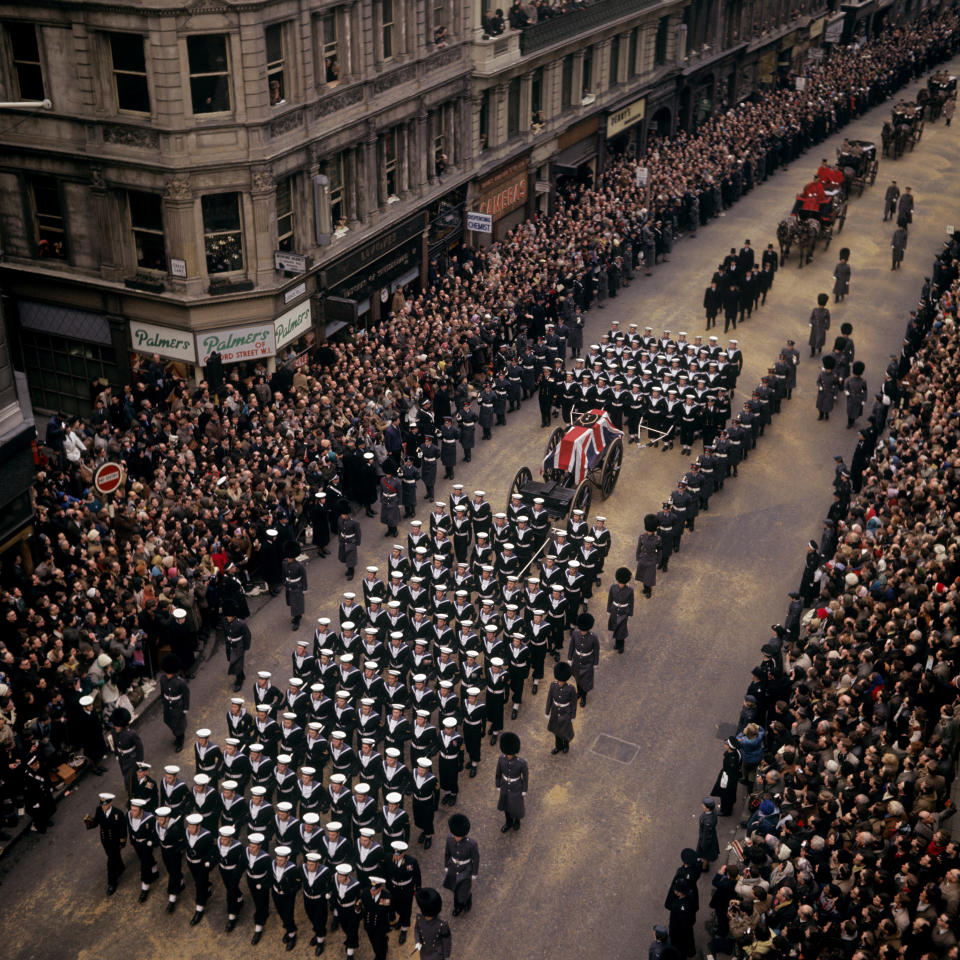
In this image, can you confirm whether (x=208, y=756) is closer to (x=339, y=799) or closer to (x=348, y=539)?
(x=339, y=799)

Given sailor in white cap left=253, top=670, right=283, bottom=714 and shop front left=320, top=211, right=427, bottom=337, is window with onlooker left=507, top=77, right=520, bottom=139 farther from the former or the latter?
sailor in white cap left=253, top=670, right=283, bottom=714

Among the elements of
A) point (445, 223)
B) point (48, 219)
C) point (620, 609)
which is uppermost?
point (48, 219)

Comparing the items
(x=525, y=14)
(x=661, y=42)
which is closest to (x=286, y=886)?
(x=525, y=14)

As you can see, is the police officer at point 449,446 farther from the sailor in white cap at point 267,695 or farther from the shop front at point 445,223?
the shop front at point 445,223

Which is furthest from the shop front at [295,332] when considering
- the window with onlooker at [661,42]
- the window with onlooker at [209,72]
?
the window with onlooker at [661,42]

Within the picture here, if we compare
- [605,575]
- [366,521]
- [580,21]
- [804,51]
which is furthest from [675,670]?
[804,51]
